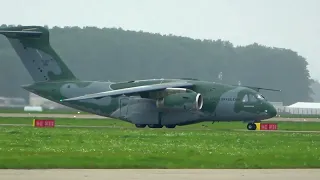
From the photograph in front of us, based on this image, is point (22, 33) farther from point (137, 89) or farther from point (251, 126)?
point (251, 126)

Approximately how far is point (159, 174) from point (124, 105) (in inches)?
1216

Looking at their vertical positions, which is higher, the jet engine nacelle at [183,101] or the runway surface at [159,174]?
the jet engine nacelle at [183,101]

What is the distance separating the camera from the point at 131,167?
23703mm

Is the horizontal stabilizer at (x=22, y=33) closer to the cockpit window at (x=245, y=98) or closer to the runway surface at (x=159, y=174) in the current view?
the cockpit window at (x=245, y=98)

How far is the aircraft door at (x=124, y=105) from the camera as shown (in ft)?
172

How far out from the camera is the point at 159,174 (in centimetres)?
2162

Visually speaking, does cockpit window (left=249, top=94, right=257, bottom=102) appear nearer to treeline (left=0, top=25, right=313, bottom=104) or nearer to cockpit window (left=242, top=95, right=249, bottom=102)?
cockpit window (left=242, top=95, right=249, bottom=102)

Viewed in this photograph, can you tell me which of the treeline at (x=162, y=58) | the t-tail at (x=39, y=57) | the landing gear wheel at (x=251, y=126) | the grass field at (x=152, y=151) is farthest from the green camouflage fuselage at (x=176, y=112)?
the treeline at (x=162, y=58)

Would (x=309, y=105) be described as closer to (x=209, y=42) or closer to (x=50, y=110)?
(x=209, y=42)

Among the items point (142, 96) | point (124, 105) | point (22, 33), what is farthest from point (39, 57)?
point (142, 96)

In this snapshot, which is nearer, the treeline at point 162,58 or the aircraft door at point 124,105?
the aircraft door at point 124,105

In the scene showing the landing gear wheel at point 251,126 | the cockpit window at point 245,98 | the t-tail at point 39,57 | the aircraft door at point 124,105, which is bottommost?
the landing gear wheel at point 251,126

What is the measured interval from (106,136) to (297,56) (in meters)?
90.5

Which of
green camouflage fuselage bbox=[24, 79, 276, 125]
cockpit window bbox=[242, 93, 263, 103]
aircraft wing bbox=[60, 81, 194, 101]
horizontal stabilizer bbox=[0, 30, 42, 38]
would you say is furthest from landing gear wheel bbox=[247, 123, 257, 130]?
horizontal stabilizer bbox=[0, 30, 42, 38]
